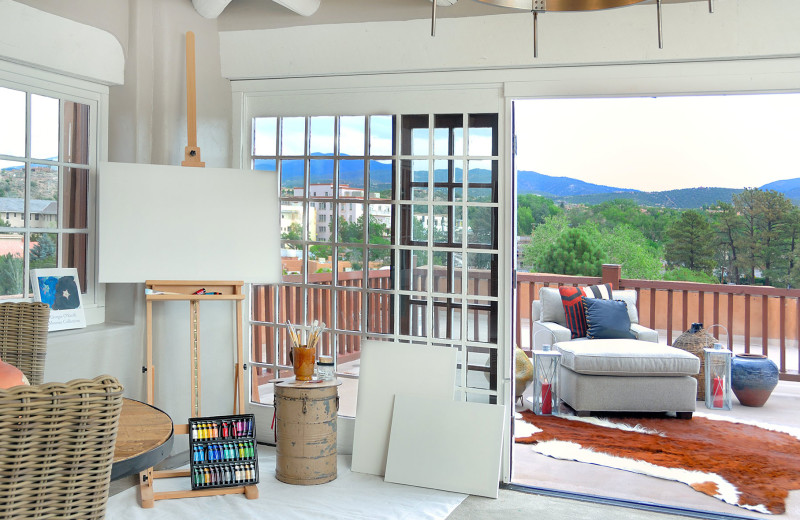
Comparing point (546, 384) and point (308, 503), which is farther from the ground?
point (546, 384)

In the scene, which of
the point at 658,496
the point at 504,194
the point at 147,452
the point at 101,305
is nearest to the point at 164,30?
the point at 101,305

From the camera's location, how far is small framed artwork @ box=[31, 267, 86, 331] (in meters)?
3.58

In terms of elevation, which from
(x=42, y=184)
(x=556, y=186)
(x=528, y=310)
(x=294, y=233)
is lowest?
(x=528, y=310)

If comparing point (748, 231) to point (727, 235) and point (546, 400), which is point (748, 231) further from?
point (546, 400)

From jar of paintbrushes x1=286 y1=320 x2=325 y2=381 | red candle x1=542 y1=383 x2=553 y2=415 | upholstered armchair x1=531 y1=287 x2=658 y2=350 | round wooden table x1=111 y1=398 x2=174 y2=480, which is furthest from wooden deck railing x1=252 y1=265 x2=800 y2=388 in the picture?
round wooden table x1=111 y1=398 x2=174 y2=480

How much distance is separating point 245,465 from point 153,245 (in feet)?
4.08

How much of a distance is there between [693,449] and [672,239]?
365 centimetres

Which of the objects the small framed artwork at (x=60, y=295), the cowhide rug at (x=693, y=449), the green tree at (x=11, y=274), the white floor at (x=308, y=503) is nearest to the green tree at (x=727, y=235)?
A: the cowhide rug at (x=693, y=449)

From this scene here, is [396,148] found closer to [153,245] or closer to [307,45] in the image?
[307,45]

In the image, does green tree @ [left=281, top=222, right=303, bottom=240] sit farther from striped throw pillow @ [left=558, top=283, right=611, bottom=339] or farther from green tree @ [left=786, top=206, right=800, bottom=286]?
green tree @ [left=786, top=206, right=800, bottom=286]

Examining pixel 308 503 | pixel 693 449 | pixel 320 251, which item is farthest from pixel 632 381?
pixel 308 503

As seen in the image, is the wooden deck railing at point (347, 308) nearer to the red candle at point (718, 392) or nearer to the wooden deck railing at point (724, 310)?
the wooden deck railing at point (724, 310)

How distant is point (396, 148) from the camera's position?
12.8 feet

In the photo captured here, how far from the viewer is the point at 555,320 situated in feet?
20.1
